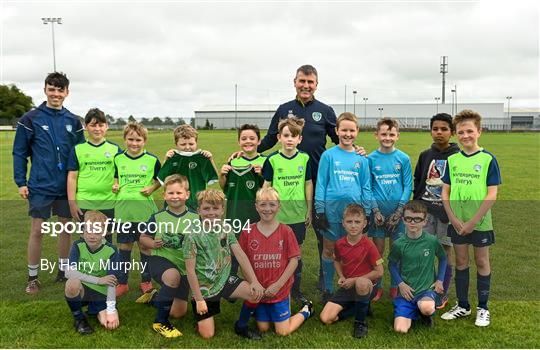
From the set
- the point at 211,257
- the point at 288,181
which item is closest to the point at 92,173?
the point at 211,257

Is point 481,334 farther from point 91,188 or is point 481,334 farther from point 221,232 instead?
point 91,188

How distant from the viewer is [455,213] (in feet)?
13.2

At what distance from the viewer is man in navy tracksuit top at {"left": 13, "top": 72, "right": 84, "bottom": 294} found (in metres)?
4.70

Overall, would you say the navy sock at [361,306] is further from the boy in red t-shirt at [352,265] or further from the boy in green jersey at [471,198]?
the boy in green jersey at [471,198]

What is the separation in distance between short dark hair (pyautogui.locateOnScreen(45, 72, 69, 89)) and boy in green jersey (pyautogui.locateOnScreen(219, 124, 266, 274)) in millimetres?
1998

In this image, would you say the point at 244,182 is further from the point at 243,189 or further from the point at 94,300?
the point at 94,300

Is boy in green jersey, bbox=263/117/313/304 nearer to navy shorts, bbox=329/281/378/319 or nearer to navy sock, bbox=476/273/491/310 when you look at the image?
navy shorts, bbox=329/281/378/319

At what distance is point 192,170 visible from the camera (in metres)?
4.44

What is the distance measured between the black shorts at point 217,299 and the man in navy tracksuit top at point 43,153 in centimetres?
207

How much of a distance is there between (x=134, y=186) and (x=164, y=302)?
1280 mm

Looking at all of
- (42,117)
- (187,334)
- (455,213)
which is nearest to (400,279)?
(455,213)

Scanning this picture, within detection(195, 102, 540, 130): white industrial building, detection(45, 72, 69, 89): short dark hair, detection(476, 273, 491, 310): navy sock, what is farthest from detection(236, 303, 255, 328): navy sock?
detection(195, 102, 540, 130): white industrial building

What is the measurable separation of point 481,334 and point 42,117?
4736 millimetres

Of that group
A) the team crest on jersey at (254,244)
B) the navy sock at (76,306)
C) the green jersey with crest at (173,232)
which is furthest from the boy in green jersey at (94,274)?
the team crest on jersey at (254,244)
